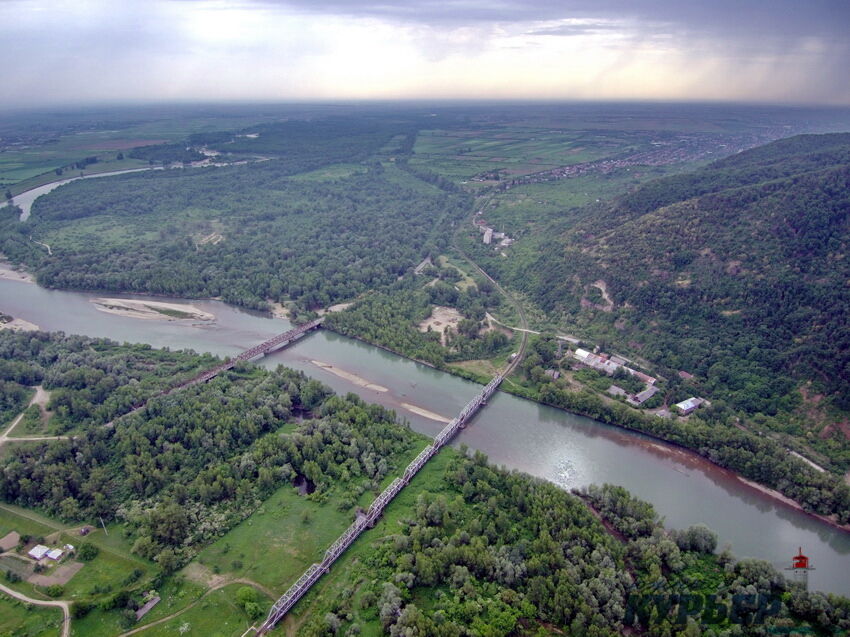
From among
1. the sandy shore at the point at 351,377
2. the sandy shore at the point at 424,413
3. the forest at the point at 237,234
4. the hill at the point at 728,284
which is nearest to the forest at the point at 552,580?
the sandy shore at the point at 424,413

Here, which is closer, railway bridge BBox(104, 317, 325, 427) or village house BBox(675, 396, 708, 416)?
village house BBox(675, 396, 708, 416)

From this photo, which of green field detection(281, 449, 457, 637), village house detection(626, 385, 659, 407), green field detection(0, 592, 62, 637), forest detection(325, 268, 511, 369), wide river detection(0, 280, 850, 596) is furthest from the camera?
forest detection(325, 268, 511, 369)

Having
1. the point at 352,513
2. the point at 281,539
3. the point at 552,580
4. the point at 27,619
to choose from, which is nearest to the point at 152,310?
the point at 27,619

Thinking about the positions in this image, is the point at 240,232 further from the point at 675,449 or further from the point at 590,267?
the point at 675,449

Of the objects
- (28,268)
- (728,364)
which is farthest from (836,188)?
(28,268)

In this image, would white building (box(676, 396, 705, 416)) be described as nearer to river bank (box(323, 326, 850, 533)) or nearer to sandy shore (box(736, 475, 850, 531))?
river bank (box(323, 326, 850, 533))

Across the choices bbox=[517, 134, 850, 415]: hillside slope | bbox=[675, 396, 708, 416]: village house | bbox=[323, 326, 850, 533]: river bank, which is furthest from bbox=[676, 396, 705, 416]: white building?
bbox=[323, 326, 850, 533]: river bank
